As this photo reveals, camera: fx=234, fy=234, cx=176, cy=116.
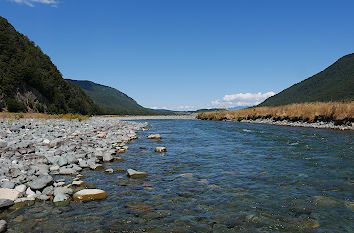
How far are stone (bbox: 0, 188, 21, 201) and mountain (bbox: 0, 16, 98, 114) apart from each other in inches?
1469

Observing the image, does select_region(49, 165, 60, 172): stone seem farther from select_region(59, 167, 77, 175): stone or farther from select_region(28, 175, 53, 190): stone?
select_region(28, 175, 53, 190): stone

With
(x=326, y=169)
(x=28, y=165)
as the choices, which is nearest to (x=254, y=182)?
(x=326, y=169)

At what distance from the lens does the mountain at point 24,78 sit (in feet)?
128

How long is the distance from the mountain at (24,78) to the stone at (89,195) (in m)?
38.1

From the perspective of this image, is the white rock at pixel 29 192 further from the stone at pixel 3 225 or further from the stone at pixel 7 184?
the stone at pixel 3 225

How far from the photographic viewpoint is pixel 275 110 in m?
35.0

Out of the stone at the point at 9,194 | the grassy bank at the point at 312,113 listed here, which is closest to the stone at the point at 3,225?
the stone at the point at 9,194

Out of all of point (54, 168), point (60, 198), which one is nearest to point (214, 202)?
point (60, 198)

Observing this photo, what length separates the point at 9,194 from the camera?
17.3ft

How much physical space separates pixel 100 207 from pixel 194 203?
2.09 meters

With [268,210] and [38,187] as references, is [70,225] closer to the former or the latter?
[38,187]

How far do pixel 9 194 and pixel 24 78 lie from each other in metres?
47.5

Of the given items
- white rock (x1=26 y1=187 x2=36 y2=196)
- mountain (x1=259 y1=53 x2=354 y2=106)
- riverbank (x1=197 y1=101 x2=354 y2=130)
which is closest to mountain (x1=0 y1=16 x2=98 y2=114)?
white rock (x1=26 y1=187 x2=36 y2=196)

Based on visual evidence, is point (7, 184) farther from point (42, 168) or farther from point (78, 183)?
point (42, 168)
